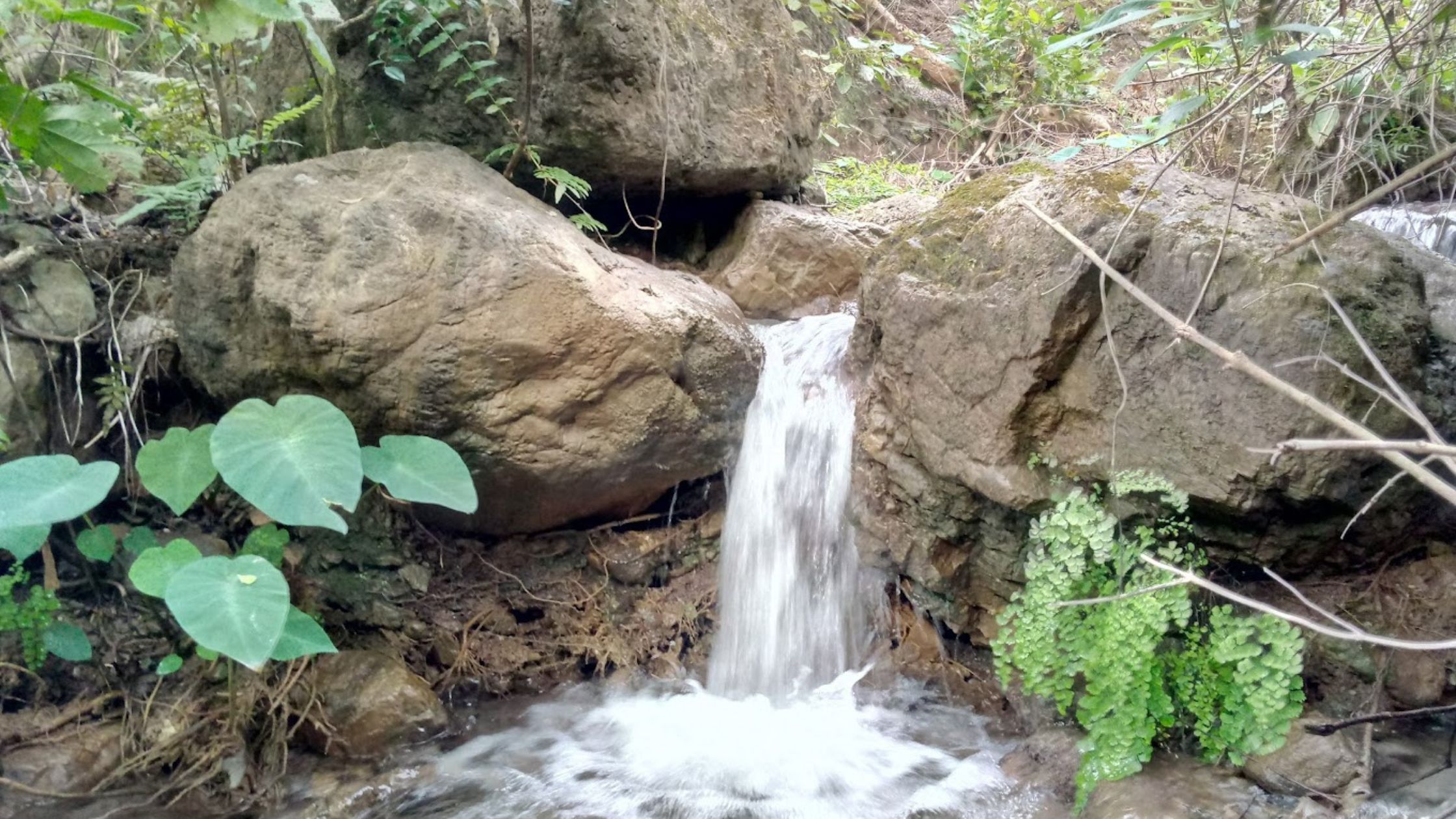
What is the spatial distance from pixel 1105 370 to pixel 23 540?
3.26m

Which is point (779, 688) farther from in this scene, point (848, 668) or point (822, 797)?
point (822, 797)

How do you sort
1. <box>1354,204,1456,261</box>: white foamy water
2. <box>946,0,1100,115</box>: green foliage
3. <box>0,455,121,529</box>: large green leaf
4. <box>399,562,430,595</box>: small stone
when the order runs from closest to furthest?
<box>0,455,121,529</box>: large green leaf → <box>399,562,430,595</box>: small stone → <box>1354,204,1456,261</box>: white foamy water → <box>946,0,1100,115</box>: green foliage

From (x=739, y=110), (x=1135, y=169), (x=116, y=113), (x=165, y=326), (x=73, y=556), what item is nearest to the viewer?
(x=1135, y=169)

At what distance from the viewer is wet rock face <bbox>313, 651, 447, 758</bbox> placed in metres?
3.08

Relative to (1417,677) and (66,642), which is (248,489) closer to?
(66,642)

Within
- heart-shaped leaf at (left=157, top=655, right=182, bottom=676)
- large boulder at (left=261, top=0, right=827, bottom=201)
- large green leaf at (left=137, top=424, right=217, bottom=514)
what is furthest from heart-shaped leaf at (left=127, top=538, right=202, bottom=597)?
large boulder at (left=261, top=0, right=827, bottom=201)

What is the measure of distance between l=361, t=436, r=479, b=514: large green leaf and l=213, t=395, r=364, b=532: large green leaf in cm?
18

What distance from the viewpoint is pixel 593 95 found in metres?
4.05

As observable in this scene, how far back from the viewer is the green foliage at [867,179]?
6.38 m

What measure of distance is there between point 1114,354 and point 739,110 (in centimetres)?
290

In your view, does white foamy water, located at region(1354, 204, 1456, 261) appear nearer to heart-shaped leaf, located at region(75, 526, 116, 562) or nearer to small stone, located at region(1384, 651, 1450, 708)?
small stone, located at region(1384, 651, 1450, 708)

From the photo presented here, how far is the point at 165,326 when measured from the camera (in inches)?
136

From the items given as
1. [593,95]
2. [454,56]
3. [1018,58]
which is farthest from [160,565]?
[1018,58]

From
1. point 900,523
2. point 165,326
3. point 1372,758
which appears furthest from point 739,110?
point 1372,758
